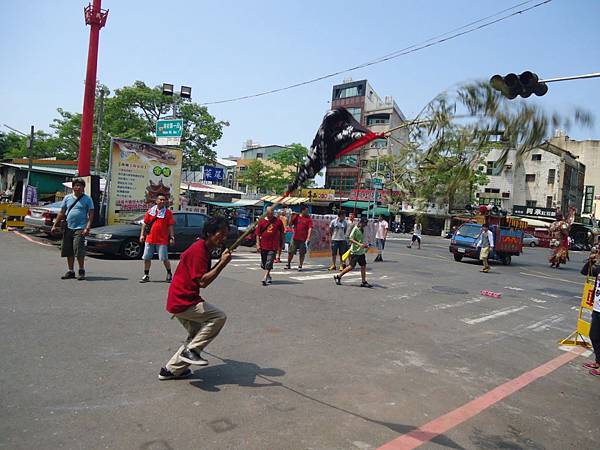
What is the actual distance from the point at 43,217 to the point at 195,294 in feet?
42.8

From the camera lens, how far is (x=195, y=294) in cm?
422

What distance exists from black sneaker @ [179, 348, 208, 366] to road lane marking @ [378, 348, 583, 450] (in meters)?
1.87

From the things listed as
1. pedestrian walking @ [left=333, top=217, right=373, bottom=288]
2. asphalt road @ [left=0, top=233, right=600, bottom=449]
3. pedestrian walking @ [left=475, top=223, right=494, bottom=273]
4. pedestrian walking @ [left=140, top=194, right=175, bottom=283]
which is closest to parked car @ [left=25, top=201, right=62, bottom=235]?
asphalt road @ [left=0, top=233, right=600, bottom=449]

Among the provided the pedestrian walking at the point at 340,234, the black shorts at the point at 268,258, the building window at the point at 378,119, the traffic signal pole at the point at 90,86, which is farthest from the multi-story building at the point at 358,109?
the black shorts at the point at 268,258

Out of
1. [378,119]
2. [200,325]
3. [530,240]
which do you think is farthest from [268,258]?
[378,119]

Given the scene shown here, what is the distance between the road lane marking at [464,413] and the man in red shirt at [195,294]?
6.40ft

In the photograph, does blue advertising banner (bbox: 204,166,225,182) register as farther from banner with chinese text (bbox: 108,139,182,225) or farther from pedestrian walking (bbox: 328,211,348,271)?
pedestrian walking (bbox: 328,211,348,271)

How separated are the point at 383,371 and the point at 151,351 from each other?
2.66m

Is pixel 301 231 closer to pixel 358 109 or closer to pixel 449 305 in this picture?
pixel 449 305

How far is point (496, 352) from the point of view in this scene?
20.5ft

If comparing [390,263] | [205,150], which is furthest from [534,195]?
[390,263]

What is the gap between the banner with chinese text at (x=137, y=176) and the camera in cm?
1559

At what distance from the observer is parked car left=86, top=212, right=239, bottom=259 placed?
11.8 meters

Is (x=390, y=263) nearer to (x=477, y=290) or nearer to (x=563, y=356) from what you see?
(x=477, y=290)
